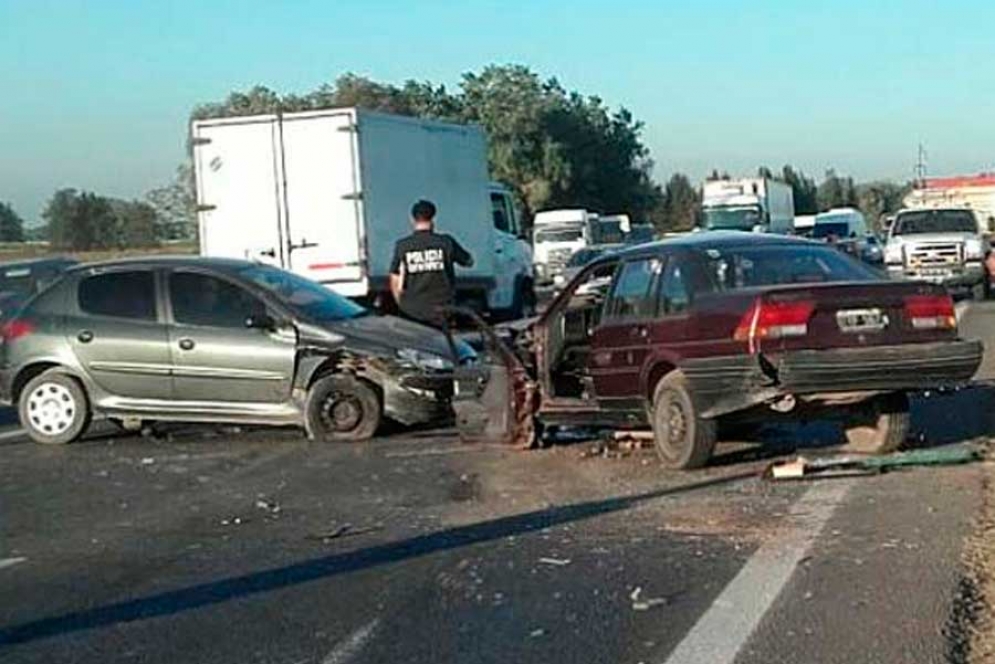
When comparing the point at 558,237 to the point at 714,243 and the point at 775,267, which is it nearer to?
the point at 714,243

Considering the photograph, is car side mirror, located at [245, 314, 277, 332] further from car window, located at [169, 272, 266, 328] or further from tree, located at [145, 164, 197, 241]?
tree, located at [145, 164, 197, 241]

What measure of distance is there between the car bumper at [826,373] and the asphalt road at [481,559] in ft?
1.79

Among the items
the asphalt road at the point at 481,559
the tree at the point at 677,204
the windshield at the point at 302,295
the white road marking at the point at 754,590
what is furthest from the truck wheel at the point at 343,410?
the tree at the point at 677,204

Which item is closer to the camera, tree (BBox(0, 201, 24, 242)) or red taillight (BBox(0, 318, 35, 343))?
red taillight (BBox(0, 318, 35, 343))

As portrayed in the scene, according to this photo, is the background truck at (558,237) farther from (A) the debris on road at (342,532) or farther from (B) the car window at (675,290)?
(A) the debris on road at (342,532)

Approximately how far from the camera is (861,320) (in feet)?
36.4

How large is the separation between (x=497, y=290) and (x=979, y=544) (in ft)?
71.5

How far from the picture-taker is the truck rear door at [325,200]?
24.0 metres

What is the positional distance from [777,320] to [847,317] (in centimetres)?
49

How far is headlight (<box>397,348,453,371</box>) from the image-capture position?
13992mm

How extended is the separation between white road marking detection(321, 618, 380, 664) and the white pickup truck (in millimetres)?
25594

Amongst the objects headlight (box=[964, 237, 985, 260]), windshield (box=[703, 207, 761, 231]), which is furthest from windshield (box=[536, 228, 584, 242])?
headlight (box=[964, 237, 985, 260])

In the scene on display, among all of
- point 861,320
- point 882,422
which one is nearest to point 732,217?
point 882,422

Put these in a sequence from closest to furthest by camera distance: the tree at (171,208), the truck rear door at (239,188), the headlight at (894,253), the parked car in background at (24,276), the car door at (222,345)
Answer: the car door at (222,345)
the parked car in background at (24,276)
the truck rear door at (239,188)
the headlight at (894,253)
the tree at (171,208)
